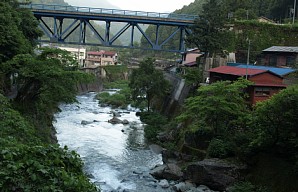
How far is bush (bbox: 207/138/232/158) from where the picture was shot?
65.5ft

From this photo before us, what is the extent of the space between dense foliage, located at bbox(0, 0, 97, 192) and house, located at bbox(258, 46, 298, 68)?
2095cm

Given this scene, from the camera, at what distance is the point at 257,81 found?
24641mm

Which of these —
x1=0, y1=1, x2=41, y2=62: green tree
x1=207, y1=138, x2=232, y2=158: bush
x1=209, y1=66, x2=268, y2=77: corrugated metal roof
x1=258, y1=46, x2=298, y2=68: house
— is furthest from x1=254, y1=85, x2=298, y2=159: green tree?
x1=258, y1=46, x2=298, y2=68: house

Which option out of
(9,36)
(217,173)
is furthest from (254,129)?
(9,36)

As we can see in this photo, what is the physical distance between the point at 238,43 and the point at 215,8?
839 centimetres

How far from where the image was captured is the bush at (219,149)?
20.0m

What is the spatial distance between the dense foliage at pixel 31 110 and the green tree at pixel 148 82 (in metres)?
12.1

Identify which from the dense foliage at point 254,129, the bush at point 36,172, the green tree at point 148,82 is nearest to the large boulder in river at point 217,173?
the dense foliage at point 254,129

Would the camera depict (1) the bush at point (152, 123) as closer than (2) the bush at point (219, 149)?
No

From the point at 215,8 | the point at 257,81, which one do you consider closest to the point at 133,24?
the point at 215,8

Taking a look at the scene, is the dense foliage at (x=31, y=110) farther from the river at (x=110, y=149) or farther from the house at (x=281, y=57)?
the house at (x=281, y=57)

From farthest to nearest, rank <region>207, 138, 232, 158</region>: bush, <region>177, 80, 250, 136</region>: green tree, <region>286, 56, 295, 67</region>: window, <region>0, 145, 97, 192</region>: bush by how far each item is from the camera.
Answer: <region>286, 56, 295, 67</region>: window < <region>177, 80, 250, 136</region>: green tree < <region>207, 138, 232, 158</region>: bush < <region>0, 145, 97, 192</region>: bush

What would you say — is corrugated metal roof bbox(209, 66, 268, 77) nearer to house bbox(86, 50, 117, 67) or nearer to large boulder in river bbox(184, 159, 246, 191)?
large boulder in river bbox(184, 159, 246, 191)

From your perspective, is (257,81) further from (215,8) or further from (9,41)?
(9,41)
